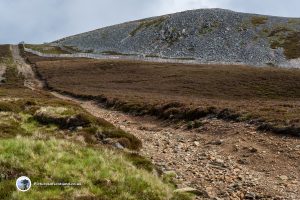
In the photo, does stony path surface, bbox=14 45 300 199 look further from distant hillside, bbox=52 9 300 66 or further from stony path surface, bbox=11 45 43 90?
distant hillside, bbox=52 9 300 66

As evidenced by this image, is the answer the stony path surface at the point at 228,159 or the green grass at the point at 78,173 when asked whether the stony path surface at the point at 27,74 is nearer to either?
the stony path surface at the point at 228,159

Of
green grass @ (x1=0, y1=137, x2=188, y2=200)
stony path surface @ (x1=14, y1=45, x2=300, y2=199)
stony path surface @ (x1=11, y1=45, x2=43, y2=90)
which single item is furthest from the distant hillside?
green grass @ (x1=0, y1=137, x2=188, y2=200)

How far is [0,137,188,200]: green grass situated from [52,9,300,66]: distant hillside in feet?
323

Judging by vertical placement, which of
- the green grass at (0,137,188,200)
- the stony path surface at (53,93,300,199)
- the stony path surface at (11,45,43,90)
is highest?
the green grass at (0,137,188,200)

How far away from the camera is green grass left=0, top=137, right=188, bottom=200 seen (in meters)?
13.1

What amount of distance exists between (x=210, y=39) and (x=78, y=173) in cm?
12743

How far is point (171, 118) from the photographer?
34625 millimetres

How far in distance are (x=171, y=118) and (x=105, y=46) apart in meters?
128

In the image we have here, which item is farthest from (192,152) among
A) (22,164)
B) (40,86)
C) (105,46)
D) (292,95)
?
(105,46)

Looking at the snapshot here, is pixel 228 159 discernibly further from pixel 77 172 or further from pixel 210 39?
pixel 210 39

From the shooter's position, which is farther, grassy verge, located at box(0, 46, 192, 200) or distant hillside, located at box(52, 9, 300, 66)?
distant hillside, located at box(52, 9, 300, 66)

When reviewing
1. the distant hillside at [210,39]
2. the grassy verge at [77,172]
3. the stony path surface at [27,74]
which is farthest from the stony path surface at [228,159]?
the distant hillside at [210,39]

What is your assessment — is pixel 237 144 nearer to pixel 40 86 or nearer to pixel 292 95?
pixel 292 95

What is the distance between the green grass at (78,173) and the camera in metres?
13.1
